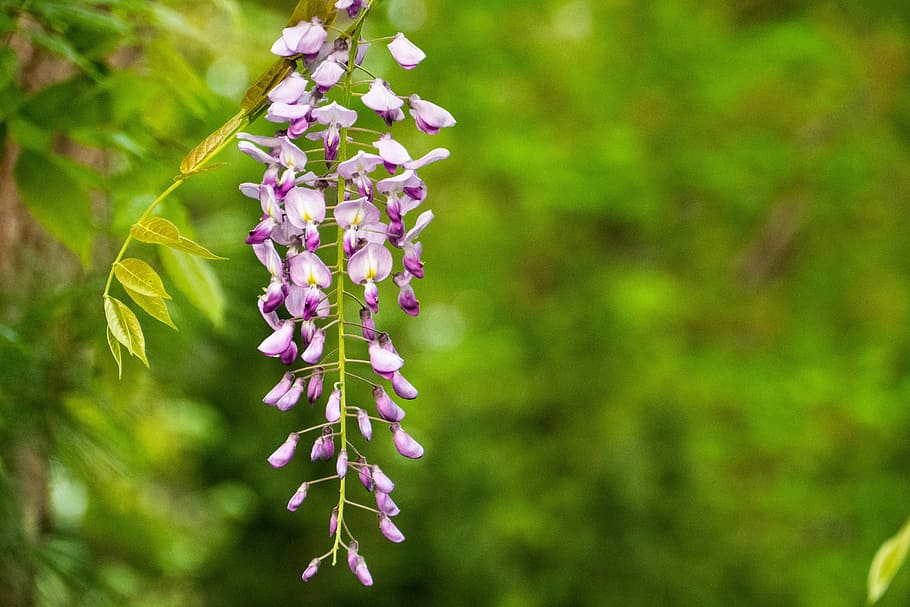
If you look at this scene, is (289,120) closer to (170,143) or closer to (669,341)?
(170,143)

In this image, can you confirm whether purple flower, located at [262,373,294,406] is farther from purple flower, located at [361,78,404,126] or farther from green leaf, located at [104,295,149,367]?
purple flower, located at [361,78,404,126]

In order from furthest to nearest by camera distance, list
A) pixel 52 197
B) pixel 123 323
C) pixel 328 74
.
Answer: pixel 52 197, pixel 123 323, pixel 328 74

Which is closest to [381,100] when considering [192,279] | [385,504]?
[385,504]

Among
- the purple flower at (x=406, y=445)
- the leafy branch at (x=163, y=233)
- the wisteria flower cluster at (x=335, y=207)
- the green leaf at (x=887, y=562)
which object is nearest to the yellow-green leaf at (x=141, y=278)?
the leafy branch at (x=163, y=233)

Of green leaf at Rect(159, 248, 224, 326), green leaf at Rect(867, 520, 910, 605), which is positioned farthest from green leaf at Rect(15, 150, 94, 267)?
green leaf at Rect(867, 520, 910, 605)

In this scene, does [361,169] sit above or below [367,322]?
above

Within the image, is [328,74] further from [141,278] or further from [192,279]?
[192,279]
